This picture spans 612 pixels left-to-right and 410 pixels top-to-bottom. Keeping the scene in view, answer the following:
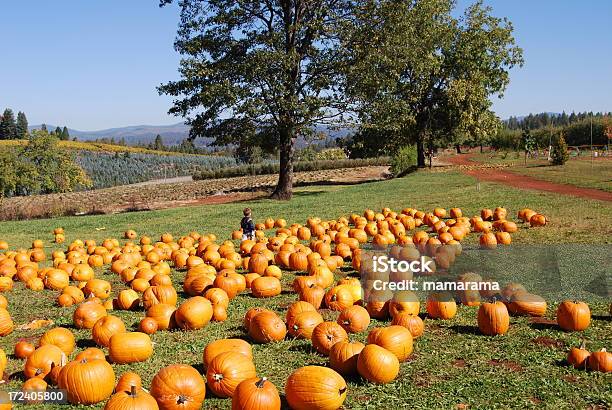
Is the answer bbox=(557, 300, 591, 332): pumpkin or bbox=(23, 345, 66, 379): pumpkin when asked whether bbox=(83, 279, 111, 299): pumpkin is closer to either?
bbox=(23, 345, 66, 379): pumpkin

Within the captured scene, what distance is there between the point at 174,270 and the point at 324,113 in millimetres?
18659

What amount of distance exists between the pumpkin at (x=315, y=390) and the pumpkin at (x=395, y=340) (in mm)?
969

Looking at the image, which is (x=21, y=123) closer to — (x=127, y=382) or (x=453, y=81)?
(x=453, y=81)

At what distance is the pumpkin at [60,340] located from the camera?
237 inches

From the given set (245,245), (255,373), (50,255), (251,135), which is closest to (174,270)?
(245,245)

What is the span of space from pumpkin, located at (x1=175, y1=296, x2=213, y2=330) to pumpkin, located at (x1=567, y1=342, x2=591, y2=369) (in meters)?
4.21

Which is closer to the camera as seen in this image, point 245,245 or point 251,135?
point 245,245

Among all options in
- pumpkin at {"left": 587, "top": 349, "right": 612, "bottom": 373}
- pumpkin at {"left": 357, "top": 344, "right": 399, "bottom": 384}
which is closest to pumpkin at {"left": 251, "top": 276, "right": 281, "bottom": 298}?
pumpkin at {"left": 357, "top": 344, "right": 399, "bottom": 384}

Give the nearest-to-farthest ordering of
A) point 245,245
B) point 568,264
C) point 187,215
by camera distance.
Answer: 1. point 568,264
2. point 245,245
3. point 187,215

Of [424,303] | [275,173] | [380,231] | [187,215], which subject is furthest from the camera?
[275,173]

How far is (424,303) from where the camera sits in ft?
24.7

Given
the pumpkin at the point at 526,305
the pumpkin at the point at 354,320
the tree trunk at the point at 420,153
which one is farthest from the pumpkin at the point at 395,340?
the tree trunk at the point at 420,153

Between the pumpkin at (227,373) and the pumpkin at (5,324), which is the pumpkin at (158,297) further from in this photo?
the pumpkin at (227,373)

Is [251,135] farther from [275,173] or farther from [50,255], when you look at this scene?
[275,173]
